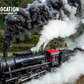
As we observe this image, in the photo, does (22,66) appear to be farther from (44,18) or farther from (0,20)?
(0,20)

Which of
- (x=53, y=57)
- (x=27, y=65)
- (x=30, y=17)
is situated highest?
(x=30, y=17)

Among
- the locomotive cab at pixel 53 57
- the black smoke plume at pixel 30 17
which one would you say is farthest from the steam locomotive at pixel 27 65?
the black smoke plume at pixel 30 17

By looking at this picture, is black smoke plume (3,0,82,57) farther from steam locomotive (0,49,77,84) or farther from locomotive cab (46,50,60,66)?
locomotive cab (46,50,60,66)

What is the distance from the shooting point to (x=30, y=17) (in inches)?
394

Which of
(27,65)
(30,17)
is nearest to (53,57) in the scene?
(27,65)

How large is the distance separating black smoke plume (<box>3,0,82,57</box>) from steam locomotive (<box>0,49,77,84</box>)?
3938 millimetres

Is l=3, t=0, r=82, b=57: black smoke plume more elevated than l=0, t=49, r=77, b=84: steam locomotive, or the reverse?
l=3, t=0, r=82, b=57: black smoke plume

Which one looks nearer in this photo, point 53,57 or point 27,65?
point 27,65

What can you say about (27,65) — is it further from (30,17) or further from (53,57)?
(30,17)

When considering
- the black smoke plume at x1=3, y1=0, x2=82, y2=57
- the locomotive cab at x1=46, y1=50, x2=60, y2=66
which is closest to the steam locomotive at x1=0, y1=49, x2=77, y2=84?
the locomotive cab at x1=46, y1=50, x2=60, y2=66

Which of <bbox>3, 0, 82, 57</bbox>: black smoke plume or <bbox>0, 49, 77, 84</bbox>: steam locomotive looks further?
<bbox>3, 0, 82, 57</bbox>: black smoke plume

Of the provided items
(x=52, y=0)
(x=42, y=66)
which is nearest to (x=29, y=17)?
(x=52, y=0)

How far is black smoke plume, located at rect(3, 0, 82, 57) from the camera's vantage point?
30.9 ft

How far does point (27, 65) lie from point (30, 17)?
5.53 m
